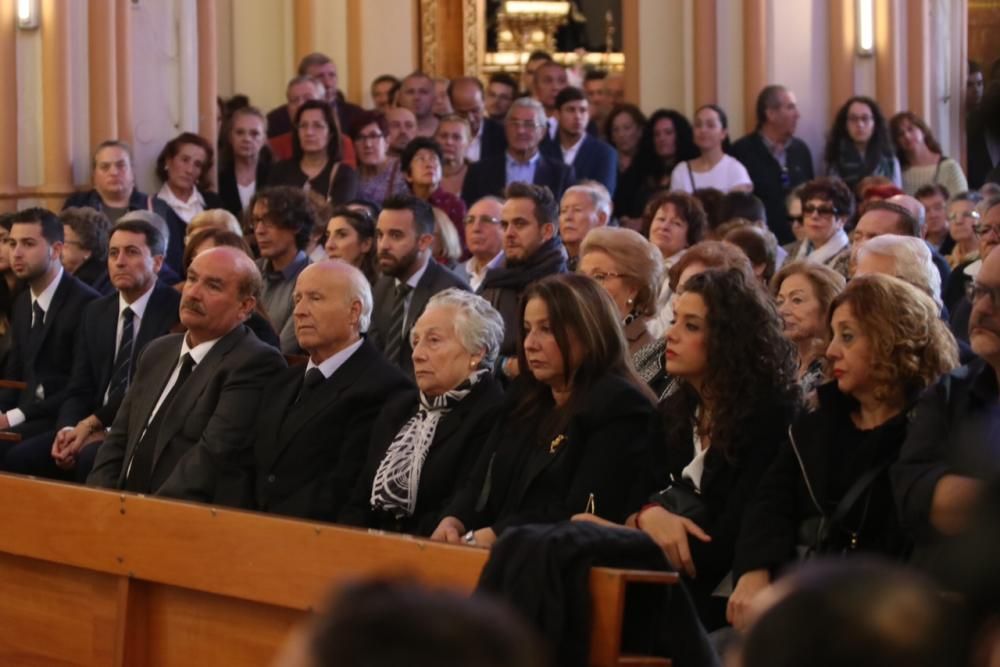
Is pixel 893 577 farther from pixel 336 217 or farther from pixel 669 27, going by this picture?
pixel 669 27

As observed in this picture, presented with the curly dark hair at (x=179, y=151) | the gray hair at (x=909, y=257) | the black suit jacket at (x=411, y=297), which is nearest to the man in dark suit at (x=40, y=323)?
the black suit jacket at (x=411, y=297)

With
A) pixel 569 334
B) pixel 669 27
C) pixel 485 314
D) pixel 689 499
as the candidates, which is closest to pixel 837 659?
pixel 689 499

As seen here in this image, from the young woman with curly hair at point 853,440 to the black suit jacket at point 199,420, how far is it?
1.88m

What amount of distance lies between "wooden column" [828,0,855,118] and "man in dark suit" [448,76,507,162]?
2198 millimetres

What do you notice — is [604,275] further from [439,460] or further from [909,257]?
[439,460]

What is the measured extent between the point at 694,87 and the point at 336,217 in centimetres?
474

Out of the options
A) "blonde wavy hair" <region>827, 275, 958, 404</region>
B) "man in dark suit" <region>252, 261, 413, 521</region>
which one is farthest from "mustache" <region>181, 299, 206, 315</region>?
"blonde wavy hair" <region>827, 275, 958, 404</region>

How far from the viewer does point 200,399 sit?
207 inches

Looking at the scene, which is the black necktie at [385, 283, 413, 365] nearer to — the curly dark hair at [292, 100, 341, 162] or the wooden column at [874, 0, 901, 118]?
the curly dark hair at [292, 100, 341, 162]

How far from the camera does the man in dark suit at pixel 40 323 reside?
266 inches

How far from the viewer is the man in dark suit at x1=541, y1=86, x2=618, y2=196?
9773mm

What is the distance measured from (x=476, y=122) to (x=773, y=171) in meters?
1.80

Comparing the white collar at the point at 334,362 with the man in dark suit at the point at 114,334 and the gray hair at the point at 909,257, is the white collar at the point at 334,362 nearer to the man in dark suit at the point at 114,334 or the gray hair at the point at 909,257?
the man in dark suit at the point at 114,334

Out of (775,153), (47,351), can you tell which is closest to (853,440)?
(47,351)
